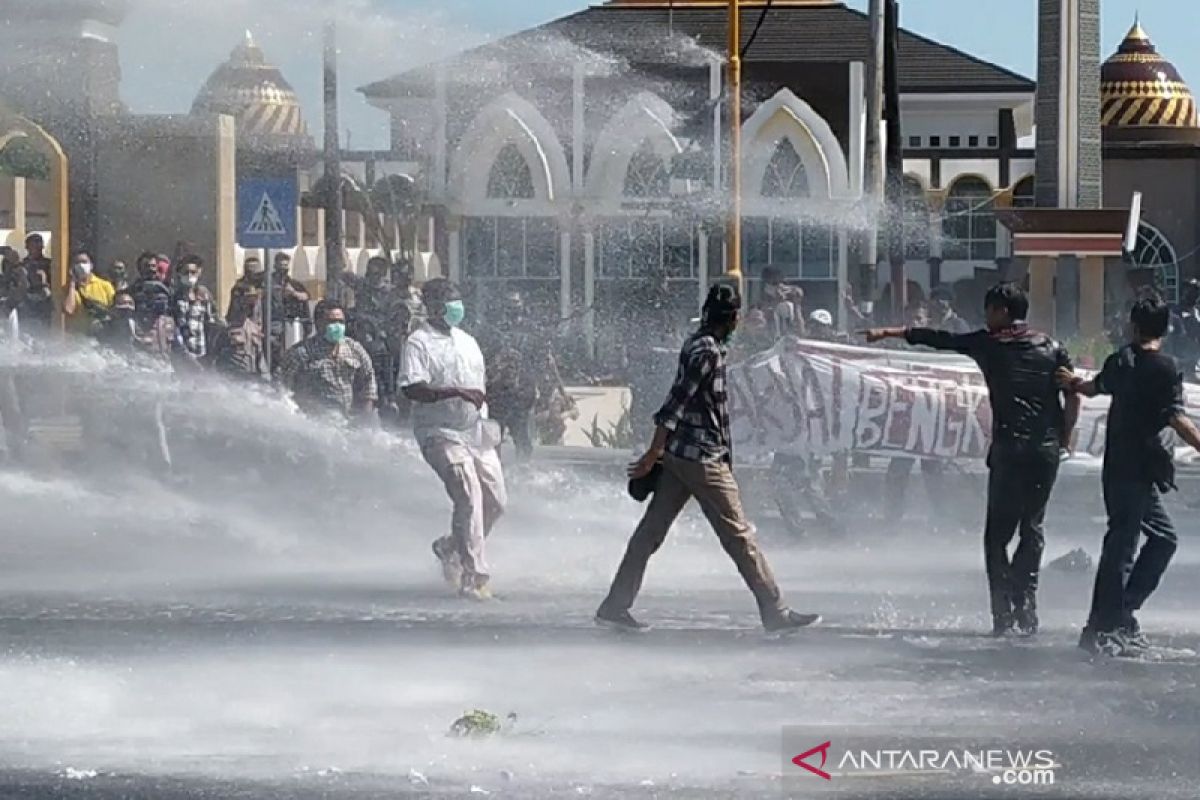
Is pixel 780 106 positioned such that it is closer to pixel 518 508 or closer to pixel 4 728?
pixel 518 508

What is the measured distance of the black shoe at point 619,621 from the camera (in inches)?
469

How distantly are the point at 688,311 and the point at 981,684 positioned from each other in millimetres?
30772

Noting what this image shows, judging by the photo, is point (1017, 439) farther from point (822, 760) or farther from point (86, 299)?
point (86, 299)

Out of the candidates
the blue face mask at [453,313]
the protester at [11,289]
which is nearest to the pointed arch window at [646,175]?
the protester at [11,289]

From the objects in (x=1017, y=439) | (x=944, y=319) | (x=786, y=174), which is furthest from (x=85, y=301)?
(x=786, y=174)

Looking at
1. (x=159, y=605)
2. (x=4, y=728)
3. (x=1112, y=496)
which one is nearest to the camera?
(x=4, y=728)

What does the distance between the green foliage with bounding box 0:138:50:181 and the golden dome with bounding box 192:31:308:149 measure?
2.49 meters

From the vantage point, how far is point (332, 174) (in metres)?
29.2

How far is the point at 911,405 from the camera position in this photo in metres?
18.1

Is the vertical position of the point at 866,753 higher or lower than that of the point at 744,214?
lower

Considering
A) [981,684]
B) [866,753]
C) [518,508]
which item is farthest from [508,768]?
[518,508]

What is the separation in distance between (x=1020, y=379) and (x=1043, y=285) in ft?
78.2

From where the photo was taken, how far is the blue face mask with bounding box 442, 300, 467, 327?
43.2 feet

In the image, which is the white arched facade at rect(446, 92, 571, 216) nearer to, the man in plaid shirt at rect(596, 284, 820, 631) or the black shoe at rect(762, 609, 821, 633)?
the man in plaid shirt at rect(596, 284, 820, 631)
